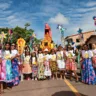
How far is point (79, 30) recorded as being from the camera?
57.7 feet

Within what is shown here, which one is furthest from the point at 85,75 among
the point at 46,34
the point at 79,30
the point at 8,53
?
the point at 46,34

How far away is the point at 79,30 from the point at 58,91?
9.89m

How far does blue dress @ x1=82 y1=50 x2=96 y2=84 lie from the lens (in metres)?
10.0

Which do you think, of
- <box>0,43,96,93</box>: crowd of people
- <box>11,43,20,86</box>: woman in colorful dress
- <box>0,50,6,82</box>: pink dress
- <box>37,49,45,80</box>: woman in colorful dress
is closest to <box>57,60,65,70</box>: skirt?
<box>0,43,96,93</box>: crowd of people

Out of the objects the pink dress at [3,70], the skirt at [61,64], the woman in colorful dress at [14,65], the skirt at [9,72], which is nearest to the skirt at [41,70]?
the skirt at [61,64]

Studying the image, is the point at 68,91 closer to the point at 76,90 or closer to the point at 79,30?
the point at 76,90

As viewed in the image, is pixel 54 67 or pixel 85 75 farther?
pixel 54 67

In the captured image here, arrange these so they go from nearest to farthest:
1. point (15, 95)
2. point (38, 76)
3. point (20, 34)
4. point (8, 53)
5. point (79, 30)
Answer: point (15, 95) < point (8, 53) < point (38, 76) < point (79, 30) < point (20, 34)

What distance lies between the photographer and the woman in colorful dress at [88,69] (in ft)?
33.0

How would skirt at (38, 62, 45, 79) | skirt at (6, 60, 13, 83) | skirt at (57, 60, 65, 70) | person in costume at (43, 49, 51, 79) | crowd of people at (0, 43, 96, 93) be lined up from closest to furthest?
skirt at (6, 60, 13, 83) → crowd of people at (0, 43, 96, 93) → skirt at (38, 62, 45, 79) → person in costume at (43, 49, 51, 79) → skirt at (57, 60, 65, 70)

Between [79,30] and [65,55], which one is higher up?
[79,30]

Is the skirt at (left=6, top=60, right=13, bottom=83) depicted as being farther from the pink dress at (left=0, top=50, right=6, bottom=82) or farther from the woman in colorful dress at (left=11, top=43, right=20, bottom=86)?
the woman in colorful dress at (left=11, top=43, right=20, bottom=86)

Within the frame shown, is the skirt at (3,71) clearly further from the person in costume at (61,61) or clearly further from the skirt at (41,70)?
the person in costume at (61,61)

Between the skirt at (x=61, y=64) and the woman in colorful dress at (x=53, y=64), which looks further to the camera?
the woman in colorful dress at (x=53, y=64)
